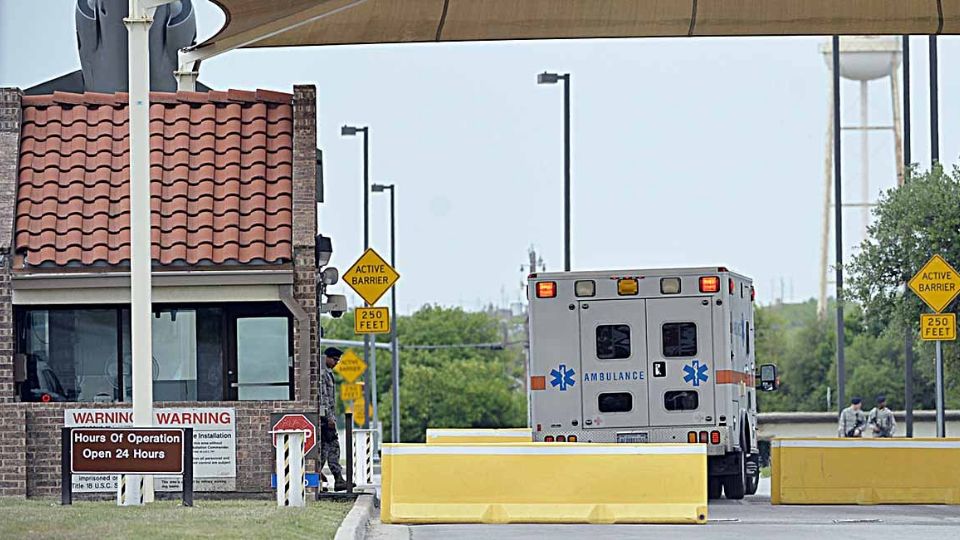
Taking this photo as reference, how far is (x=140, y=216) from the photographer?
1773 centimetres

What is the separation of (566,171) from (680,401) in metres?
17.2

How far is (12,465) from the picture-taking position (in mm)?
20031

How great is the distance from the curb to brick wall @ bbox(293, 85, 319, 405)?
155 centimetres

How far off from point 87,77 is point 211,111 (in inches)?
299

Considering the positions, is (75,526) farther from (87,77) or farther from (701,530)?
(87,77)

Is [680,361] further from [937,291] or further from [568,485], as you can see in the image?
[937,291]

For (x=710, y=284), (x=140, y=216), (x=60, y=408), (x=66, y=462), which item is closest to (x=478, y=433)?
(x=710, y=284)

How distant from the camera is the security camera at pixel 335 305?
21922 millimetres

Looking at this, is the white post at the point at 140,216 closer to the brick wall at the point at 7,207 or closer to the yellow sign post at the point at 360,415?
the brick wall at the point at 7,207

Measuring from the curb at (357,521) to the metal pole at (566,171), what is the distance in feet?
59.0

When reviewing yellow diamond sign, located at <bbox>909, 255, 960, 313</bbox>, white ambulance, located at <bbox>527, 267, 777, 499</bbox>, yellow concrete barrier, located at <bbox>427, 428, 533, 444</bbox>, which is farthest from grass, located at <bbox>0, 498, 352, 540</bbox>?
yellow diamond sign, located at <bbox>909, 255, 960, 313</bbox>

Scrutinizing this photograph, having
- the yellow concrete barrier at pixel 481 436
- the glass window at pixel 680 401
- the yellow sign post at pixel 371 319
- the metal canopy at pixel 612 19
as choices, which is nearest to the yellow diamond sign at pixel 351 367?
the yellow sign post at pixel 371 319

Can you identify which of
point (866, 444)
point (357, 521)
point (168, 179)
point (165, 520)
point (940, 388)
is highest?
point (168, 179)

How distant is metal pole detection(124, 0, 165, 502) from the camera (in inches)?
691
